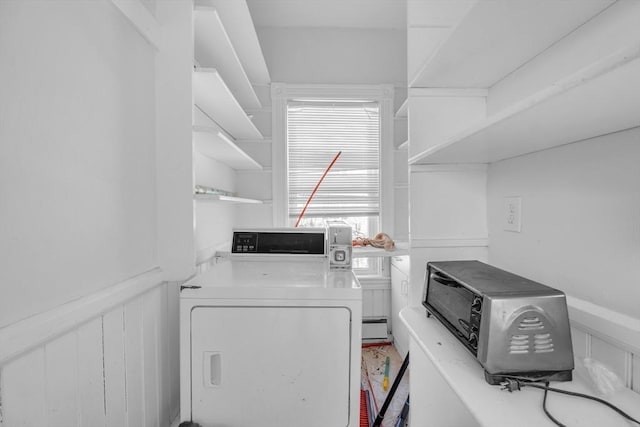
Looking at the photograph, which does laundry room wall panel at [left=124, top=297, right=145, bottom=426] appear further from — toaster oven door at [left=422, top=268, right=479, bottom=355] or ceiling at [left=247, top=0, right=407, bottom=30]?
ceiling at [left=247, top=0, right=407, bottom=30]

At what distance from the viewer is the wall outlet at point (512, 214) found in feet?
3.73

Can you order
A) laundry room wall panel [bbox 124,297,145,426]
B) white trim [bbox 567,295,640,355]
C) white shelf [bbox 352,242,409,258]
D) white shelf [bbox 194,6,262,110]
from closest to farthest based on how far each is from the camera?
white trim [bbox 567,295,640,355]
laundry room wall panel [bbox 124,297,145,426]
white shelf [bbox 194,6,262,110]
white shelf [bbox 352,242,409,258]

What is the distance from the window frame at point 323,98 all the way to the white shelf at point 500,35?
4.68 feet

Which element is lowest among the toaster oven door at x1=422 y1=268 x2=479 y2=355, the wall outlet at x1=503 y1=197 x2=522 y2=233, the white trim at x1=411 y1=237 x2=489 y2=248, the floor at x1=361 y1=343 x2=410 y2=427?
the floor at x1=361 y1=343 x2=410 y2=427

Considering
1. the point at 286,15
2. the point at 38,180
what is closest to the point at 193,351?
the point at 38,180

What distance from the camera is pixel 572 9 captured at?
0.79m

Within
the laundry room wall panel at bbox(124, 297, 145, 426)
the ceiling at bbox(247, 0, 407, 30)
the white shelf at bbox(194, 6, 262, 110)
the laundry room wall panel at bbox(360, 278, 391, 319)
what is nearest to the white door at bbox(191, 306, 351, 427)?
the laundry room wall panel at bbox(124, 297, 145, 426)

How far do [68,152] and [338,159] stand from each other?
7.11ft

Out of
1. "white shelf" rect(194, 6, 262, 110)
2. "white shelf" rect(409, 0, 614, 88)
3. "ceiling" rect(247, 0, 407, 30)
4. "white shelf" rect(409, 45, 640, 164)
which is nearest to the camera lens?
"white shelf" rect(409, 45, 640, 164)

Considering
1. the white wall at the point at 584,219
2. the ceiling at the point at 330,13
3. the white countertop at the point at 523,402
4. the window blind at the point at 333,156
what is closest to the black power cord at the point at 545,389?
the white countertop at the point at 523,402

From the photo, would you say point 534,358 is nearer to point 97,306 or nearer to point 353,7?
point 97,306

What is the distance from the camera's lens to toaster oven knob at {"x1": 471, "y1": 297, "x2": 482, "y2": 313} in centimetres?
77

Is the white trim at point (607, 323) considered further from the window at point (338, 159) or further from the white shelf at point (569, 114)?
the window at point (338, 159)

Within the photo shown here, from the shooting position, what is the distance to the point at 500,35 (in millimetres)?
943
